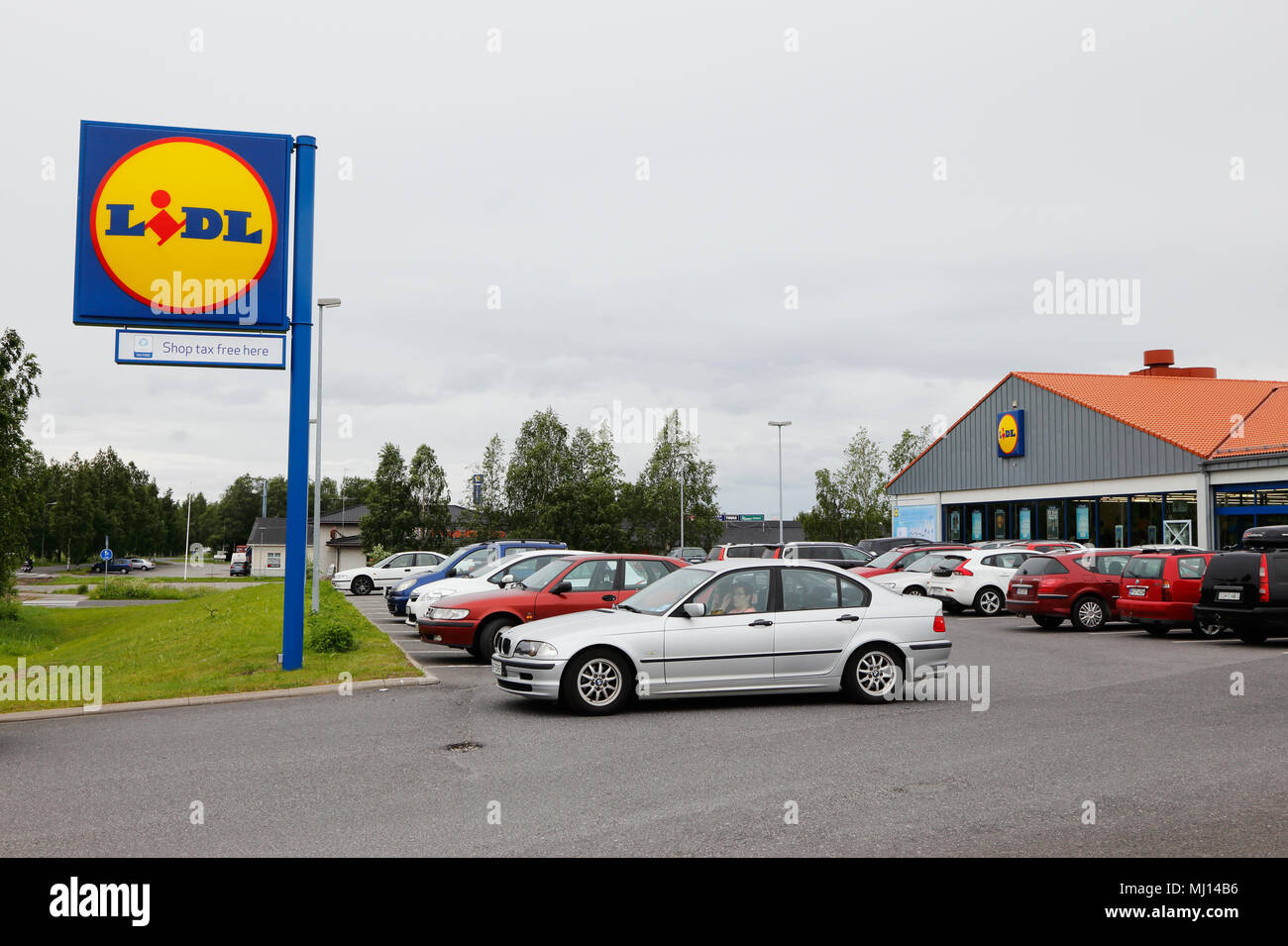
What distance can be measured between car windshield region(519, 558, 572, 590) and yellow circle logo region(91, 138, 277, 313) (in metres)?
5.52

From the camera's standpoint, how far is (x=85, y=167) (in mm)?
13656

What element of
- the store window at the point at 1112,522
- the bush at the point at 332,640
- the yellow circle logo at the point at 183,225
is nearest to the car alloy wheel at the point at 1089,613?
the bush at the point at 332,640

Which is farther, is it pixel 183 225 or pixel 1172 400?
pixel 1172 400

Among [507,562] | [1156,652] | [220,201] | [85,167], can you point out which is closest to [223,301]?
[220,201]

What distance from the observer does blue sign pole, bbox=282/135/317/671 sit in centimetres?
1410

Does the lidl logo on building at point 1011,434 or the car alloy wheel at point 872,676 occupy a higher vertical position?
the lidl logo on building at point 1011,434

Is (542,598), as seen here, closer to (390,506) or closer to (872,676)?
(872,676)

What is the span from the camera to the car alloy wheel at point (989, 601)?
25.8m

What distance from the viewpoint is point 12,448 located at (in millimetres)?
33906

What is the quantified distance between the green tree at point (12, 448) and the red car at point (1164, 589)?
31205mm

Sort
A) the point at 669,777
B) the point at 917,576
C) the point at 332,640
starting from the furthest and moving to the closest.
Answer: the point at 917,576, the point at 332,640, the point at 669,777

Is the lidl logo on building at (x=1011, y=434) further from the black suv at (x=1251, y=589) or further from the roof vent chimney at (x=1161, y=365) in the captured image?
the black suv at (x=1251, y=589)

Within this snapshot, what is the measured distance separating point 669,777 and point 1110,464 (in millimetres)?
36215
